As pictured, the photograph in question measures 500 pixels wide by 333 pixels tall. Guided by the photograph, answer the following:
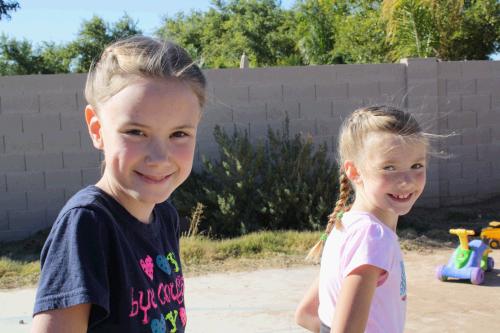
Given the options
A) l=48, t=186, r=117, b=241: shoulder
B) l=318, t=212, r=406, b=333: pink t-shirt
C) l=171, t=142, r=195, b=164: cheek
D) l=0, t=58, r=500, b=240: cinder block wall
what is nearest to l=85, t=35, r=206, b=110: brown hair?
l=171, t=142, r=195, b=164: cheek

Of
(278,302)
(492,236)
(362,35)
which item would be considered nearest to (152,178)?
(278,302)

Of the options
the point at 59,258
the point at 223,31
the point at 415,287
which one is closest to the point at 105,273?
the point at 59,258

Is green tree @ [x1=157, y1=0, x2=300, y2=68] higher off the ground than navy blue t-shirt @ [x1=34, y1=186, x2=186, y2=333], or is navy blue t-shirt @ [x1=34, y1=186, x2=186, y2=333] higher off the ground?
green tree @ [x1=157, y1=0, x2=300, y2=68]

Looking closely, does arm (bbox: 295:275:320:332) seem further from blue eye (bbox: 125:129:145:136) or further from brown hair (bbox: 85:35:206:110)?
blue eye (bbox: 125:129:145:136)

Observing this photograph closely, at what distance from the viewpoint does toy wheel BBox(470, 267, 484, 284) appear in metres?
5.86

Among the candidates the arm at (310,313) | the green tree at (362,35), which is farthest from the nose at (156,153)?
the green tree at (362,35)

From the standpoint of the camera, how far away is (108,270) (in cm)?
148

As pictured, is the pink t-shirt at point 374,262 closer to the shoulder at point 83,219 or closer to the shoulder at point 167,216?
the shoulder at point 167,216

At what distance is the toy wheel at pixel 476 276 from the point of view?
5863 mm

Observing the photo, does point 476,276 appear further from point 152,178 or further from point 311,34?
point 311,34

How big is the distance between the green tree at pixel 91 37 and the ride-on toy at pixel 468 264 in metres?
22.6

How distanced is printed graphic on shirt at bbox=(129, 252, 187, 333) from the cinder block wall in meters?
6.15

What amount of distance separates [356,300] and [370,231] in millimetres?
253

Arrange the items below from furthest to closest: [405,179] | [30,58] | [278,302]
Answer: [30,58] < [278,302] < [405,179]
